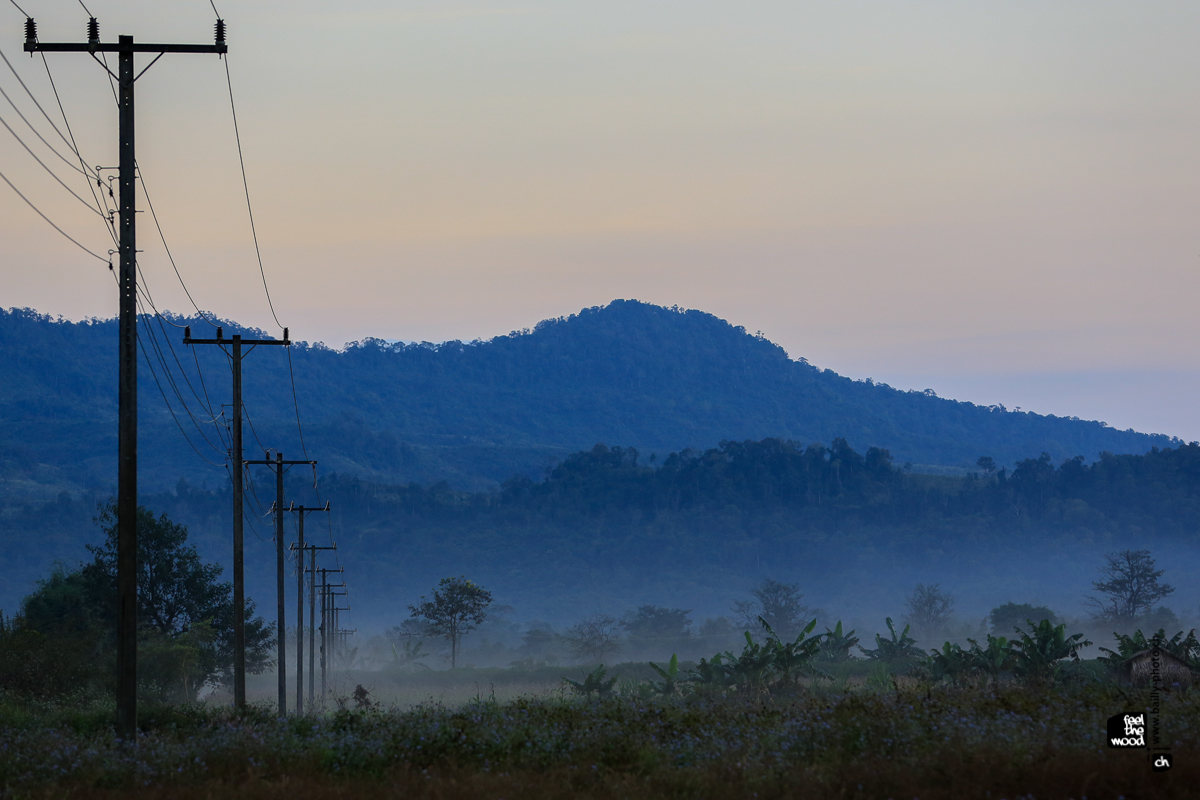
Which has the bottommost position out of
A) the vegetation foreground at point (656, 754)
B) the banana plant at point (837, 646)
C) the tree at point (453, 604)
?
the tree at point (453, 604)

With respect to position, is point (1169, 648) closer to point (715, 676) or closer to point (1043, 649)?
point (1043, 649)

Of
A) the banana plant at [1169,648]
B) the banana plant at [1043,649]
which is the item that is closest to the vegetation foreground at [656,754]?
the banana plant at [1169,648]

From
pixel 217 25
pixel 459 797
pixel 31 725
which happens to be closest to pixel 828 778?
pixel 459 797

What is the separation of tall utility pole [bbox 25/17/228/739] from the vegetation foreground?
1.10 meters

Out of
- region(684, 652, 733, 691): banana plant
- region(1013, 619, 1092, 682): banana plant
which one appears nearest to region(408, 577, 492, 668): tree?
region(684, 652, 733, 691): banana plant

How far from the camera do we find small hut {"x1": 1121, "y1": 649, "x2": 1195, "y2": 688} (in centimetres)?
2744

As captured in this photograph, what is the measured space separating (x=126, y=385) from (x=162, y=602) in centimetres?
5246

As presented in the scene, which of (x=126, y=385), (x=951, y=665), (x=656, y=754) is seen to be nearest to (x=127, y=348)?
(x=126, y=385)

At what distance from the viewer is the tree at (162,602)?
60.2m

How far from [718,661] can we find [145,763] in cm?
2382

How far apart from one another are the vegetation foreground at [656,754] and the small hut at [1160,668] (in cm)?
944

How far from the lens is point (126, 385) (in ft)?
59.8

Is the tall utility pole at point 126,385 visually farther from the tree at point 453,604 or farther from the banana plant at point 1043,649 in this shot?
the tree at point 453,604

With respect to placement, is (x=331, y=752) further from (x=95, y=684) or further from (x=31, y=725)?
(x=95, y=684)
